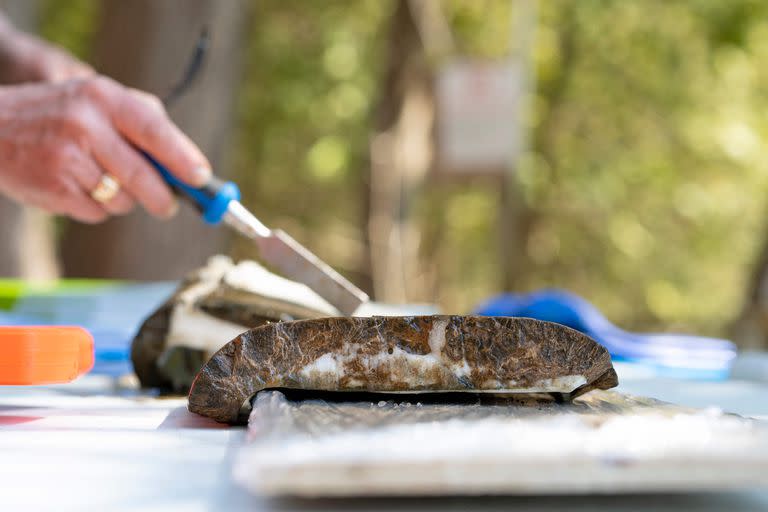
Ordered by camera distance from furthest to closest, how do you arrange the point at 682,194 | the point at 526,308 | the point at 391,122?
the point at 682,194, the point at 391,122, the point at 526,308

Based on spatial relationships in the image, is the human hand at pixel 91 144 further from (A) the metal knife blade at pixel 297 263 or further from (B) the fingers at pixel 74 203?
(A) the metal knife blade at pixel 297 263

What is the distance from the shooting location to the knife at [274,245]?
1538 millimetres

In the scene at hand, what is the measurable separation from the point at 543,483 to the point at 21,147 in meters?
1.62

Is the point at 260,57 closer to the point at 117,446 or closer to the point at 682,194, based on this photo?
the point at 682,194

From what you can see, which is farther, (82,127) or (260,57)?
(260,57)

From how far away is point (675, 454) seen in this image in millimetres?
614

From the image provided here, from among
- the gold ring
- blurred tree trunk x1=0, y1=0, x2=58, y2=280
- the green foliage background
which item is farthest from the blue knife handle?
the green foliage background

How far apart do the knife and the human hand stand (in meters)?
0.03

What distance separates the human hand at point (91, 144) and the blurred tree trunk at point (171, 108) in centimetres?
302

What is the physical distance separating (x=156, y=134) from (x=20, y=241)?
3982 millimetres

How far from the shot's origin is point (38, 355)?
0.97 meters

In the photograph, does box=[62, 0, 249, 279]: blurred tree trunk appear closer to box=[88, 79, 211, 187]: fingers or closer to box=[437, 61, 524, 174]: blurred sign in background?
box=[437, 61, 524, 174]: blurred sign in background

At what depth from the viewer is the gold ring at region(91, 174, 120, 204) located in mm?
1851

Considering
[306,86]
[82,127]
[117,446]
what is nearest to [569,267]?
[306,86]
